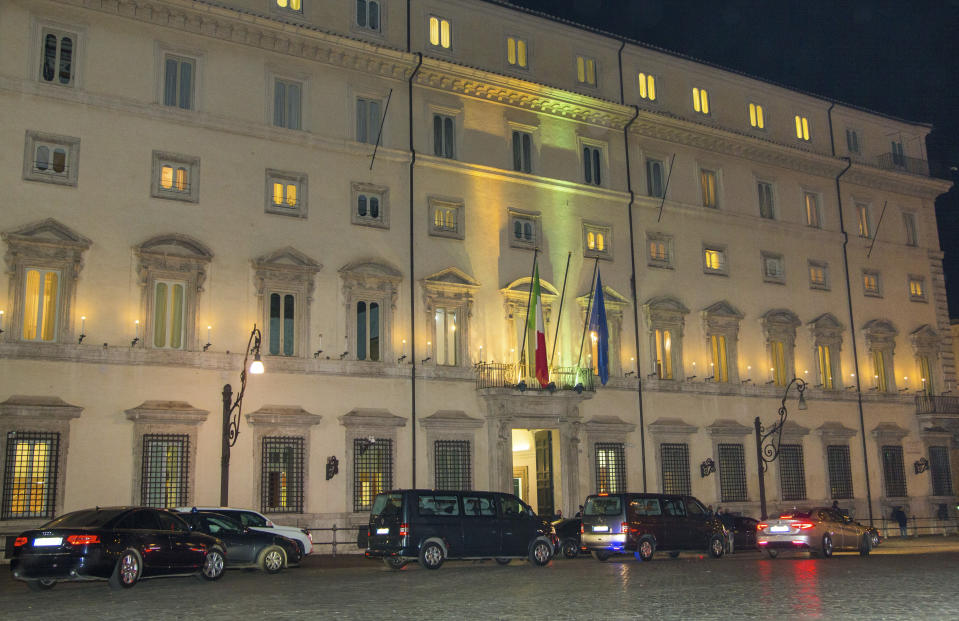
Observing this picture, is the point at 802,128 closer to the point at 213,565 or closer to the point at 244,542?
the point at 244,542

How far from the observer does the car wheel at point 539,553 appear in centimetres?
2517

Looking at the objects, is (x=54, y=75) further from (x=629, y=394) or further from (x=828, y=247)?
(x=828, y=247)

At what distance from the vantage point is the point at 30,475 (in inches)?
1040

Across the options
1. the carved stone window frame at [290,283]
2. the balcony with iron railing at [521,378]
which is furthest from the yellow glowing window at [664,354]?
the carved stone window frame at [290,283]

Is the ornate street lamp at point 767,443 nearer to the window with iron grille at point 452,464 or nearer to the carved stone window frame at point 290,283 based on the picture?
the window with iron grille at point 452,464

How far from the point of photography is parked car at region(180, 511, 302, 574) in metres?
22.0

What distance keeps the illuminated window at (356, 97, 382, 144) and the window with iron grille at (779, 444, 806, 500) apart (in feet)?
69.9

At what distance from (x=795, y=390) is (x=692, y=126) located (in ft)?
39.7

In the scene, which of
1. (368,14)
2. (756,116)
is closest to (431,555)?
(368,14)

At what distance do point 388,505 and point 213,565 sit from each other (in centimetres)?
520

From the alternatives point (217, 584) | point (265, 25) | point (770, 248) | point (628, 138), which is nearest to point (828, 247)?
point (770, 248)

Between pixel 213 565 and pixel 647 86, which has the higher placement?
pixel 647 86

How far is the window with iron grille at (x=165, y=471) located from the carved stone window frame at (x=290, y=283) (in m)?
4.10

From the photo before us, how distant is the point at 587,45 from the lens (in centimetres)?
3950
